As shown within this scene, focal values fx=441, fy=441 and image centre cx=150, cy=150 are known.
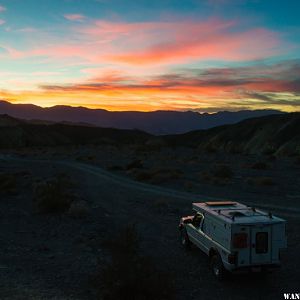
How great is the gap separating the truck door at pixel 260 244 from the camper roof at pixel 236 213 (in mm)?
226

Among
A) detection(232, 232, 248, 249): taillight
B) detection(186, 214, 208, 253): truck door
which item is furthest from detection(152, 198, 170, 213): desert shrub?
detection(232, 232, 248, 249): taillight

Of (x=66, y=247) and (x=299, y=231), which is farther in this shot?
(x=299, y=231)

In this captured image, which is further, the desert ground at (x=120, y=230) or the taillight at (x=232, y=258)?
the desert ground at (x=120, y=230)

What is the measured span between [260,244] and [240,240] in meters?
0.56

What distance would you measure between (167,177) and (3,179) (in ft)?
42.7

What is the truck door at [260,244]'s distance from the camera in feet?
36.0

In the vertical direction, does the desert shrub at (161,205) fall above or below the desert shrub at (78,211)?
below

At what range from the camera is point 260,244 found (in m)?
11.0

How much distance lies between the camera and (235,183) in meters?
34.4

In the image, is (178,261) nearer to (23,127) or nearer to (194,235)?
(194,235)

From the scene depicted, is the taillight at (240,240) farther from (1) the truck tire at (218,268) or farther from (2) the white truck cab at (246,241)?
(1) the truck tire at (218,268)

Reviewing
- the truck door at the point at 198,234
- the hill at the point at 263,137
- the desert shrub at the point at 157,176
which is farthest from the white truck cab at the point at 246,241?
the hill at the point at 263,137

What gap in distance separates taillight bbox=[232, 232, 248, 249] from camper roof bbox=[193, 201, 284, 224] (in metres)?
0.32

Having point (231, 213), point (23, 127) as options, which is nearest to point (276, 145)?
point (231, 213)
